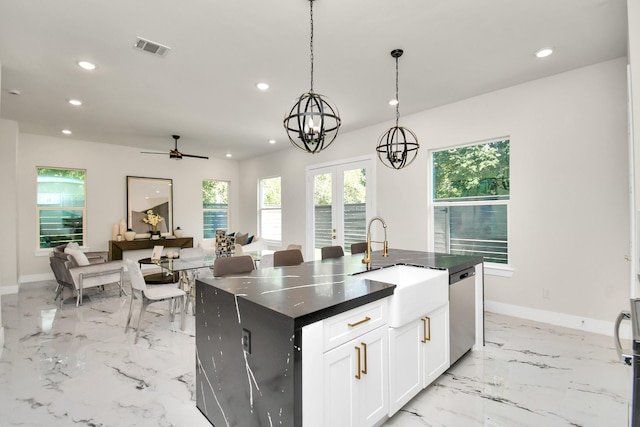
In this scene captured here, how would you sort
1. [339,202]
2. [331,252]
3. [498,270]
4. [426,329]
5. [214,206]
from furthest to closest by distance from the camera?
[214,206]
[339,202]
[498,270]
[331,252]
[426,329]

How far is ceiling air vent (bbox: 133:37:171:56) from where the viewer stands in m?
2.77

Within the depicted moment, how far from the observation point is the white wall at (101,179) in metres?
5.88

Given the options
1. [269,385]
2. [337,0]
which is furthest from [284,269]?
[337,0]

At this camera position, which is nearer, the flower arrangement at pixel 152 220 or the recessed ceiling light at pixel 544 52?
the recessed ceiling light at pixel 544 52

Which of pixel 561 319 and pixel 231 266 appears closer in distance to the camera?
pixel 231 266

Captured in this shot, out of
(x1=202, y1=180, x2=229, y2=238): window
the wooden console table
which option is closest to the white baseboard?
the wooden console table

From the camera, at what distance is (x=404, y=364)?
77.2 inches

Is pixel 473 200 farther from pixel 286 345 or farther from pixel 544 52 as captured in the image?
pixel 286 345

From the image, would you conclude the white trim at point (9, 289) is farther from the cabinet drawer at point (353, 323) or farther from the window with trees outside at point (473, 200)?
the window with trees outside at point (473, 200)

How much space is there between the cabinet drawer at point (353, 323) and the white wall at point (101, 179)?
7.03 m

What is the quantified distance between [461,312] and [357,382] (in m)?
1.43

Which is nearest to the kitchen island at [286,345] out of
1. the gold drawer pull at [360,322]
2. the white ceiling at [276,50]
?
the gold drawer pull at [360,322]

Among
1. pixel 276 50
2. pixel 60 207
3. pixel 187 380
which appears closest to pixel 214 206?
pixel 60 207

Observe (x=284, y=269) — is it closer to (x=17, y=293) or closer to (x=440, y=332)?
(x=440, y=332)
